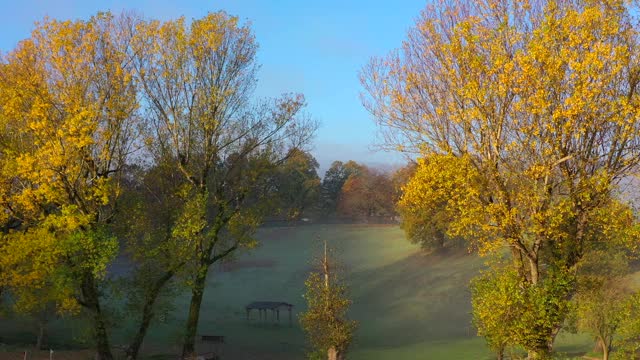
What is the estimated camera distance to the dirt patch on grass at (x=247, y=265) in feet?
217

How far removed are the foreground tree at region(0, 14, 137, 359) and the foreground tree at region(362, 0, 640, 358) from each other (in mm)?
12685

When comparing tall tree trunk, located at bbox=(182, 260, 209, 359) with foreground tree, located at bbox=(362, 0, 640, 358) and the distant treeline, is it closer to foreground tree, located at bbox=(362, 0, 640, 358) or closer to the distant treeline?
foreground tree, located at bbox=(362, 0, 640, 358)

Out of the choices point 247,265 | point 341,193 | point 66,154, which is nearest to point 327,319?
point 66,154

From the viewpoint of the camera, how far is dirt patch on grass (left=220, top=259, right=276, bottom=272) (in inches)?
2598

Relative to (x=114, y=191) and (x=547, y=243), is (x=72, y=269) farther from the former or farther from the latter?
(x=547, y=243)

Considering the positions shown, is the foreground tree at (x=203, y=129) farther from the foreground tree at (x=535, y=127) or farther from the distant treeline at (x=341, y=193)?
the distant treeline at (x=341, y=193)

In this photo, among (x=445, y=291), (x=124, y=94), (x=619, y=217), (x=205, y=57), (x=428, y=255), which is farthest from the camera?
(x=428, y=255)

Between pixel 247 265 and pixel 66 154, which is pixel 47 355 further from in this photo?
pixel 247 265

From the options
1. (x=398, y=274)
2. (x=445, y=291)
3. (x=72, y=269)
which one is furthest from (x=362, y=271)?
(x=72, y=269)

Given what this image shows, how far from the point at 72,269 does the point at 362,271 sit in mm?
45644

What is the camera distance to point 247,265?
68.4 meters

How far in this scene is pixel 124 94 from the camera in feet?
78.2

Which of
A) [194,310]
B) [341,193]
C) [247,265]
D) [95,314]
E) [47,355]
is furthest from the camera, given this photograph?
[341,193]

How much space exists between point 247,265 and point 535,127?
55.2 m
